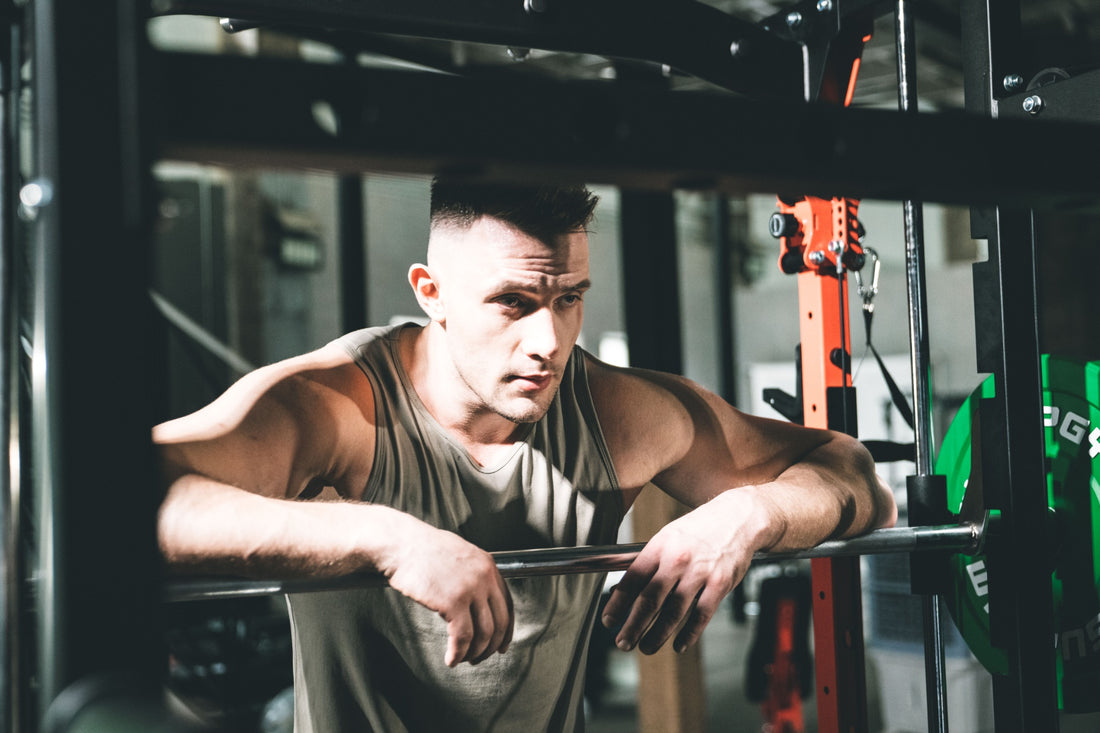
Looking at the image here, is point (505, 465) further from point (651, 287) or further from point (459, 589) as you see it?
point (651, 287)

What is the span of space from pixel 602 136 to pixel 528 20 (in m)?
0.94

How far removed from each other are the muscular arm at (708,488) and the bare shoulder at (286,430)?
541 millimetres

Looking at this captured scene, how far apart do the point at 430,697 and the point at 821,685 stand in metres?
0.90

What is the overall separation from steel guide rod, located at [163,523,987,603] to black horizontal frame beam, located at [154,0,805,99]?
0.81 metres

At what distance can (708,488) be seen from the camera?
6.68ft

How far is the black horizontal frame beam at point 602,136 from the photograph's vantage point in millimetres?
617

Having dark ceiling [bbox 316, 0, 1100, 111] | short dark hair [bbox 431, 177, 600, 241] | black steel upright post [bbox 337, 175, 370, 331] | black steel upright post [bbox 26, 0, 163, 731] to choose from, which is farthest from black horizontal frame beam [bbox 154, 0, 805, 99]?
dark ceiling [bbox 316, 0, 1100, 111]

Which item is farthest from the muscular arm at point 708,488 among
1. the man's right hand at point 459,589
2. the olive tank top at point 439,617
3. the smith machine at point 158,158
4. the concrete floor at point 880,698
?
the concrete floor at point 880,698

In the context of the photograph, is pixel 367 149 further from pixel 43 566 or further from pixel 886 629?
pixel 886 629

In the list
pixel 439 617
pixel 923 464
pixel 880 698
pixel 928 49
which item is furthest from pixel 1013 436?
pixel 928 49

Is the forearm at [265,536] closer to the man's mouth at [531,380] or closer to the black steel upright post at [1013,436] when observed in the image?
the man's mouth at [531,380]

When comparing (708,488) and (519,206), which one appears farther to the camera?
(708,488)

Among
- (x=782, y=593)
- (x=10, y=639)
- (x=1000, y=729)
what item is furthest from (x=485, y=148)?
(x=782, y=593)

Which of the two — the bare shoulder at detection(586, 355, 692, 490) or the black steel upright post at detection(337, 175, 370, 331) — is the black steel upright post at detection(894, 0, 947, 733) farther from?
the black steel upright post at detection(337, 175, 370, 331)
